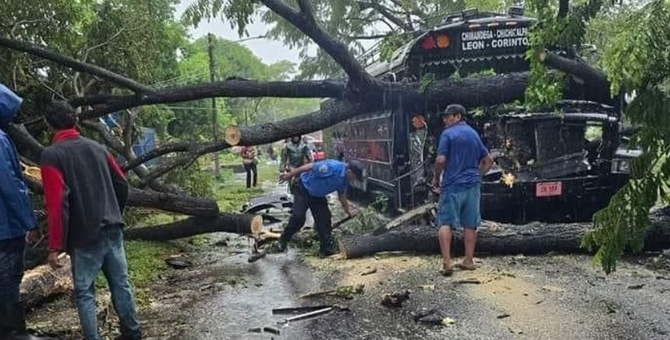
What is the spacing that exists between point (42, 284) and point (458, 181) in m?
4.08

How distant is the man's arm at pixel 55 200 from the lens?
400 centimetres

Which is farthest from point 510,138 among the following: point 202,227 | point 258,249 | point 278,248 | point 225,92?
point 202,227

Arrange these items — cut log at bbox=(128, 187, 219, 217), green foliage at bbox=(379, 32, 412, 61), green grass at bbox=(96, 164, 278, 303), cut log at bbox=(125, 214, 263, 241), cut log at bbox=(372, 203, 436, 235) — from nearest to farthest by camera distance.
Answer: green grass at bbox=(96, 164, 278, 303)
cut log at bbox=(128, 187, 219, 217)
cut log at bbox=(372, 203, 436, 235)
cut log at bbox=(125, 214, 263, 241)
green foliage at bbox=(379, 32, 412, 61)

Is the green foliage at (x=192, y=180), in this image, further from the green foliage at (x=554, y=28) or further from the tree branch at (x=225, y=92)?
the green foliage at (x=554, y=28)

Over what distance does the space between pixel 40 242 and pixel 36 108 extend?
257 centimetres

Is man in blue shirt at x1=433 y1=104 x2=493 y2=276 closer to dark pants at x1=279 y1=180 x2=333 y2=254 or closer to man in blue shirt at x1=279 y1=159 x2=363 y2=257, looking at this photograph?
man in blue shirt at x1=279 y1=159 x2=363 y2=257

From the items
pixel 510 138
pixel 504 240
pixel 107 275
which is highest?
pixel 510 138

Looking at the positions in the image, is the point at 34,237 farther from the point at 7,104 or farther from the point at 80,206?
the point at 80,206

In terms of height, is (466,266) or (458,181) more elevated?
(458,181)

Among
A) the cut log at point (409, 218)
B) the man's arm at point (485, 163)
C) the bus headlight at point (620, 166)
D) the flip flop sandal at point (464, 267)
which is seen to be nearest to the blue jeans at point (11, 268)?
the flip flop sandal at point (464, 267)

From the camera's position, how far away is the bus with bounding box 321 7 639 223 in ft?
27.6

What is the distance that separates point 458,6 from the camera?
65.9 ft

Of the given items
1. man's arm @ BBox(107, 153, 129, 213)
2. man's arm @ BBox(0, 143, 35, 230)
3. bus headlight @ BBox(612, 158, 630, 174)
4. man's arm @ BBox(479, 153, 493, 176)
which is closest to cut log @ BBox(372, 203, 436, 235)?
man's arm @ BBox(479, 153, 493, 176)

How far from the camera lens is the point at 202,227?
27.5ft
